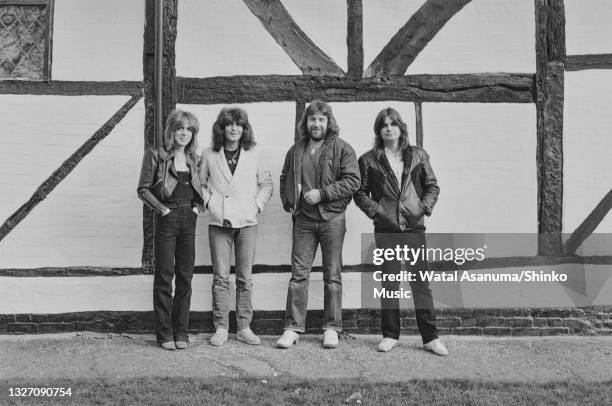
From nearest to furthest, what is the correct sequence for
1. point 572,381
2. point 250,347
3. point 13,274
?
point 572,381
point 250,347
point 13,274

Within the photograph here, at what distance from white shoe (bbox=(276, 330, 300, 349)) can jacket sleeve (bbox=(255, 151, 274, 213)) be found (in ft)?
3.14

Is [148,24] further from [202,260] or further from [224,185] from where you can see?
[202,260]

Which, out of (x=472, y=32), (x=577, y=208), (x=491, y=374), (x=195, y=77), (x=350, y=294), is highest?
(x=472, y=32)

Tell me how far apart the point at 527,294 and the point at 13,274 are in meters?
4.28

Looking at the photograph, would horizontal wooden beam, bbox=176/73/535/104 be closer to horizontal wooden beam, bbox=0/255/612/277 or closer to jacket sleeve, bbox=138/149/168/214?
jacket sleeve, bbox=138/149/168/214

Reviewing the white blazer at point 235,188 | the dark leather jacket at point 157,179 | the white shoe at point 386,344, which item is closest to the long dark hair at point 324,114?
the white blazer at point 235,188

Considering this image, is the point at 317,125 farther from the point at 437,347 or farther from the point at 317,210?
the point at 437,347

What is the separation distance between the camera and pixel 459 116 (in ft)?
15.4

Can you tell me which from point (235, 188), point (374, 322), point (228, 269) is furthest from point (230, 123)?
point (374, 322)

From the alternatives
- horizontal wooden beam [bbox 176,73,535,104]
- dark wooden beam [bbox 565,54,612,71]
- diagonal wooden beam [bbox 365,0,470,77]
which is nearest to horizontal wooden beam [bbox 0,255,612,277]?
A: horizontal wooden beam [bbox 176,73,535,104]

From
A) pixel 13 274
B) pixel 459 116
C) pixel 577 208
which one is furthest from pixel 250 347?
pixel 577 208

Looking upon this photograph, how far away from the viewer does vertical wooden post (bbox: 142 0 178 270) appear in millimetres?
4648

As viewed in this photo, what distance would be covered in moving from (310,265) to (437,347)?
1113mm

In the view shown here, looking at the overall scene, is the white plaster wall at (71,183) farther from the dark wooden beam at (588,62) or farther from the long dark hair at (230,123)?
the dark wooden beam at (588,62)
